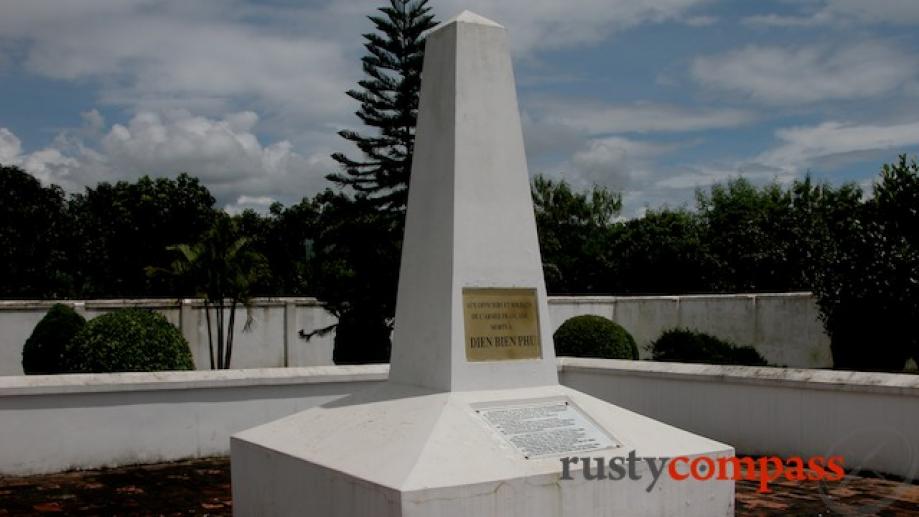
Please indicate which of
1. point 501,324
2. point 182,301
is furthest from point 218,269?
point 501,324

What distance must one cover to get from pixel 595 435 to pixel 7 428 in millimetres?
5420

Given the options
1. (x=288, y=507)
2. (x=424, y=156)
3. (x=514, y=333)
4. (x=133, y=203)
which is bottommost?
(x=288, y=507)

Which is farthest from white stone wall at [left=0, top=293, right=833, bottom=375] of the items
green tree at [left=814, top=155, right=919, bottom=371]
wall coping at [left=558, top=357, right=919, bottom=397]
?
wall coping at [left=558, top=357, right=919, bottom=397]

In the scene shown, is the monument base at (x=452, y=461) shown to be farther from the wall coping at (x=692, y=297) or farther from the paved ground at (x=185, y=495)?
the wall coping at (x=692, y=297)

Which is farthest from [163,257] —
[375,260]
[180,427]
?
[180,427]

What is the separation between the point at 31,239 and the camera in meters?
28.6

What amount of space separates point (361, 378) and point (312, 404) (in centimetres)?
61

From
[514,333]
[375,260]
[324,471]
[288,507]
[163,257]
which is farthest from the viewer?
[163,257]

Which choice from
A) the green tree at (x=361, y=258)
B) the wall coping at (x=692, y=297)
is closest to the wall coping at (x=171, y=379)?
the green tree at (x=361, y=258)

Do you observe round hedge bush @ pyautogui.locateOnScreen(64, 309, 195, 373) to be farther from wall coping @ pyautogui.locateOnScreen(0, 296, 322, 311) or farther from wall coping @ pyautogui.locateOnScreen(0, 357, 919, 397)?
wall coping @ pyautogui.locateOnScreen(0, 296, 322, 311)

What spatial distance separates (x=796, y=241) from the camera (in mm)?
32156

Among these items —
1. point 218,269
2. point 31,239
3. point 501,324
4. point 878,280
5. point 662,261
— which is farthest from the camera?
point 662,261

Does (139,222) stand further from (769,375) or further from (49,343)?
(769,375)

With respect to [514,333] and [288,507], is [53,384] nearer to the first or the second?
[288,507]
